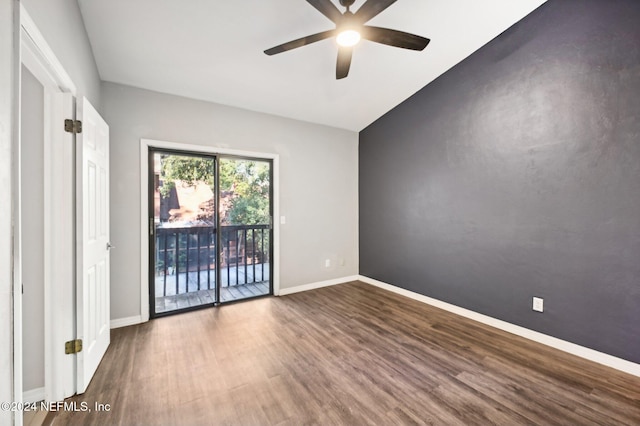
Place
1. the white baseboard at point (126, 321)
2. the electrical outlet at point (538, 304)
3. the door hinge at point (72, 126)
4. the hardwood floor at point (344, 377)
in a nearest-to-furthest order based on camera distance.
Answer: the hardwood floor at point (344, 377) → the door hinge at point (72, 126) → the electrical outlet at point (538, 304) → the white baseboard at point (126, 321)

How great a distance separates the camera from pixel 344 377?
6.87 feet

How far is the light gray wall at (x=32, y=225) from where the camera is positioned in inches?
68.6

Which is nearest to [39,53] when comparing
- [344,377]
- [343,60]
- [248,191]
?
[343,60]

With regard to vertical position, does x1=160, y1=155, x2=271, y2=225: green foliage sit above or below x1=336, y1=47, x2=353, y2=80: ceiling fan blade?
below

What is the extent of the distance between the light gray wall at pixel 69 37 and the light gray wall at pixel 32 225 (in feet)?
0.91

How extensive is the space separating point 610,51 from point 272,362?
383 centimetres


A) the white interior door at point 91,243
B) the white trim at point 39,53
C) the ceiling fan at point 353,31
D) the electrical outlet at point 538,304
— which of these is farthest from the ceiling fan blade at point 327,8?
the electrical outlet at point 538,304

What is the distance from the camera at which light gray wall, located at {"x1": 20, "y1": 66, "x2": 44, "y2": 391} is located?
5.72ft

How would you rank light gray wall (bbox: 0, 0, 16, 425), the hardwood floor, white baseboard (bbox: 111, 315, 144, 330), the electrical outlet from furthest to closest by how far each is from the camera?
white baseboard (bbox: 111, 315, 144, 330)
the electrical outlet
the hardwood floor
light gray wall (bbox: 0, 0, 16, 425)

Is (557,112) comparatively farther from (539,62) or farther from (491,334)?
(491,334)

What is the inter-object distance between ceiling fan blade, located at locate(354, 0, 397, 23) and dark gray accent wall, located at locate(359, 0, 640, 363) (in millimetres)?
1891

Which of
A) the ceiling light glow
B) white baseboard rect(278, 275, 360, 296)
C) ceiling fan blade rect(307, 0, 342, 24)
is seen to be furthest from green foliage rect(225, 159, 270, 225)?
ceiling fan blade rect(307, 0, 342, 24)

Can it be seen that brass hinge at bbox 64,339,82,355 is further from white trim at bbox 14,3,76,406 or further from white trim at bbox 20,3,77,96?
white trim at bbox 20,3,77,96

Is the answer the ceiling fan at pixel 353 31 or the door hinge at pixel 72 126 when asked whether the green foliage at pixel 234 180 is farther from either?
the ceiling fan at pixel 353 31
